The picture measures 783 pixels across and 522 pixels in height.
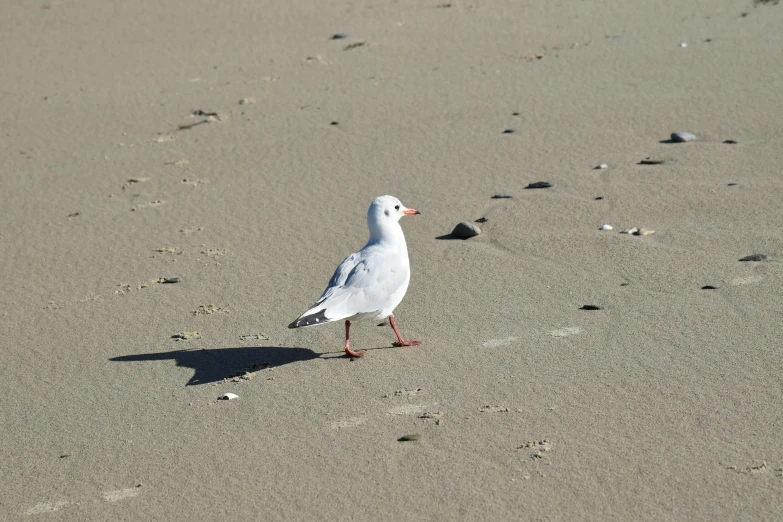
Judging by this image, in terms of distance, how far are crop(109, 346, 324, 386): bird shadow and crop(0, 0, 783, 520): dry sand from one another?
21 millimetres

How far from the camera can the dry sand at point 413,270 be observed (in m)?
3.78

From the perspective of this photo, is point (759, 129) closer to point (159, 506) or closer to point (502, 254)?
point (502, 254)

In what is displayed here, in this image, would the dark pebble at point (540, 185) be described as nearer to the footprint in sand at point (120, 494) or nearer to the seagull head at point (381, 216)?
the seagull head at point (381, 216)

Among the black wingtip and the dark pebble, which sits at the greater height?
the black wingtip

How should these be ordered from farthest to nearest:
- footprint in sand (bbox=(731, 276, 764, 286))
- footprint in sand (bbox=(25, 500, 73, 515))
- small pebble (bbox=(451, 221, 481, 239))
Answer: small pebble (bbox=(451, 221, 481, 239)) → footprint in sand (bbox=(731, 276, 764, 286)) → footprint in sand (bbox=(25, 500, 73, 515))

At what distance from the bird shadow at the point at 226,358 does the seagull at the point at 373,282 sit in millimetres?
325

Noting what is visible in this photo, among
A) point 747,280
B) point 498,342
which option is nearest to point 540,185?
point 747,280

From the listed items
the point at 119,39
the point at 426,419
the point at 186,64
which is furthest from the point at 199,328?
the point at 119,39

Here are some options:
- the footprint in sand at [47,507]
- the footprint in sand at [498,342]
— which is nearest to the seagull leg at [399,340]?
the footprint in sand at [498,342]

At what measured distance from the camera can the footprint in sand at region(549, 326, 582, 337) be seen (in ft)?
16.2

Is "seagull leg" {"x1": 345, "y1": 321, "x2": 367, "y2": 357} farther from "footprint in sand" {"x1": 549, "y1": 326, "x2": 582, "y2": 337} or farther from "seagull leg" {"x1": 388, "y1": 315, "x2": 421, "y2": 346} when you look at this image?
"footprint in sand" {"x1": 549, "y1": 326, "x2": 582, "y2": 337}

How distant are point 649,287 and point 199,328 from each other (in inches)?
103

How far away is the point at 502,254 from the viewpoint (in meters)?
6.12

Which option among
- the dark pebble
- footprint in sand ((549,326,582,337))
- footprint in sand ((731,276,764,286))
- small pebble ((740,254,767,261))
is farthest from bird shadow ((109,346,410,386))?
the dark pebble
